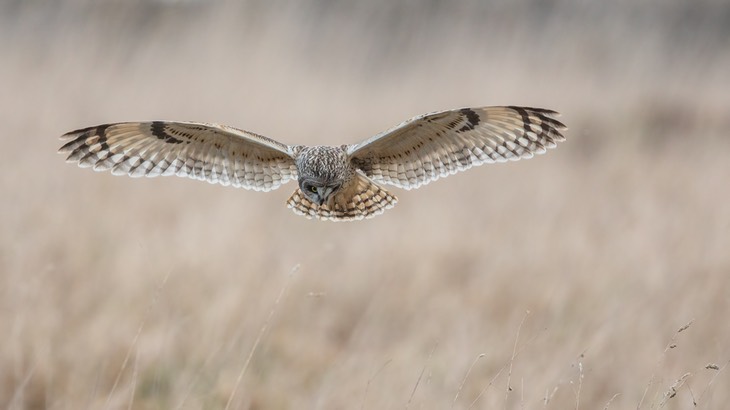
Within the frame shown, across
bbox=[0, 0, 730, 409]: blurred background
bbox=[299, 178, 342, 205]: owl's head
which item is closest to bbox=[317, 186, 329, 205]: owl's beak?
bbox=[299, 178, 342, 205]: owl's head

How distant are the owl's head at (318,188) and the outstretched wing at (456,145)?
0.89ft

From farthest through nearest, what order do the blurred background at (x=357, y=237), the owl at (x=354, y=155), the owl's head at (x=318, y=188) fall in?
the blurred background at (x=357, y=237) → the owl at (x=354, y=155) → the owl's head at (x=318, y=188)

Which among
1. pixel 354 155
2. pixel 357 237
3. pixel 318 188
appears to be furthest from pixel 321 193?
pixel 357 237

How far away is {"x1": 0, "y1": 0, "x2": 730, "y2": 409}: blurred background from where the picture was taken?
382 centimetres

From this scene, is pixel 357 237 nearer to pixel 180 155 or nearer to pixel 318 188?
pixel 180 155

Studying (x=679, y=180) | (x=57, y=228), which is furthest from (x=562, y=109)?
(x=57, y=228)

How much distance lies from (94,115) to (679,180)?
13.7ft

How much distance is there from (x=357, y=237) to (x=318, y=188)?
3.58 metres

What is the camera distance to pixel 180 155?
7.56 ft

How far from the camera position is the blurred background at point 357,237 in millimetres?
3816

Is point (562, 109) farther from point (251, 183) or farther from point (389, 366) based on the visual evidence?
point (251, 183)

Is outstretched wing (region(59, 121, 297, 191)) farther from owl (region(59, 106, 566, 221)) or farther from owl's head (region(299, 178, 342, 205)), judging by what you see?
owl's head (region(299, 178, 342, 205))

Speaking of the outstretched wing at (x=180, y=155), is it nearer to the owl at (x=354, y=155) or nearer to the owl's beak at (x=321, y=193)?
the owl at (x=354, y=155)

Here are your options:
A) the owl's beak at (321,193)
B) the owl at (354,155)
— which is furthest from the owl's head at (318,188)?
the owl at (354,155)
